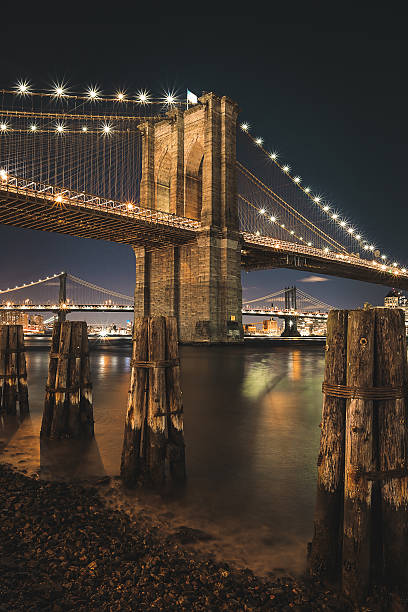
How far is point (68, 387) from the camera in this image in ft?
18.3

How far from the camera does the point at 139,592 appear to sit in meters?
2.25

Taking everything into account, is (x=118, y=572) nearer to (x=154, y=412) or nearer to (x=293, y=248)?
(x=154, y=412)

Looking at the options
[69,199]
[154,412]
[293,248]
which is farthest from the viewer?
[293,248]

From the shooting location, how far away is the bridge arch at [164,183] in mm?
38531

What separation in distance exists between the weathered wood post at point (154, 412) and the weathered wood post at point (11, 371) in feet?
13.8

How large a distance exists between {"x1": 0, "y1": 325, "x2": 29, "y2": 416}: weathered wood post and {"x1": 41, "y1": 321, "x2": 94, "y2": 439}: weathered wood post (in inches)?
74.9

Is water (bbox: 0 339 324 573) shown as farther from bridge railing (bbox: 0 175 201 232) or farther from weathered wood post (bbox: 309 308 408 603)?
bridge railing (bbox: 0 175 201 232)

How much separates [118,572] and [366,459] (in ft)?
5.32

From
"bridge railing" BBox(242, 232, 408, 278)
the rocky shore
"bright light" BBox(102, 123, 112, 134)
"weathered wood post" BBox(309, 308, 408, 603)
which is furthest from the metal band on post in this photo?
"bright light" BBox(102, 123, 112, 134)

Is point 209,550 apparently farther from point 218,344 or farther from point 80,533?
point 218,344

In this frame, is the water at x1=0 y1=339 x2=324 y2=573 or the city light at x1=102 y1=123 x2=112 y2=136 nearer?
the water at x1=0 y1=339 x2=324 y2=573

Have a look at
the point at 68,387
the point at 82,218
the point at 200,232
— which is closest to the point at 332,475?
the point at 68,387

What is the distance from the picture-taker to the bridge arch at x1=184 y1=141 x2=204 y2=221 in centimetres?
3741

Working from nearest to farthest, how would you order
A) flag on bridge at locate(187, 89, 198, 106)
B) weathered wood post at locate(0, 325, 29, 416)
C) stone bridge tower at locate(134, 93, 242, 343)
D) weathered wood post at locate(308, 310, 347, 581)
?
weathered wood post at locate(308, 310, 347, 581), weathered wood post at locate(0, 325, 29, 416), stone bridge tower at locate(134, 93, 242, 343), flag on bridge at locate(187, 89, 198, 106)
